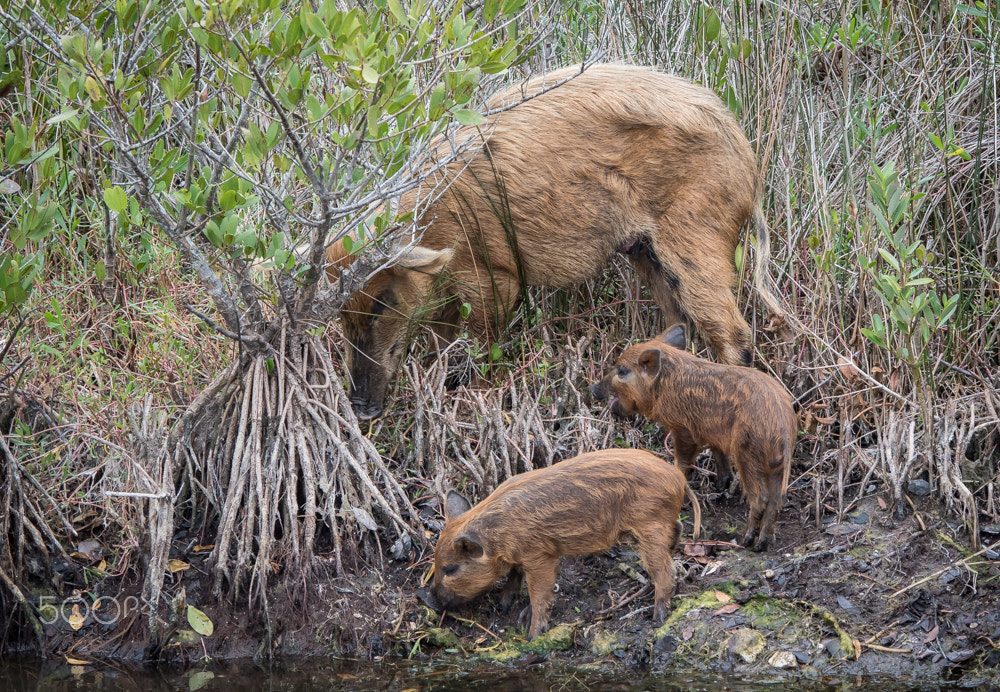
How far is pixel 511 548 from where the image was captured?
451 centimetres

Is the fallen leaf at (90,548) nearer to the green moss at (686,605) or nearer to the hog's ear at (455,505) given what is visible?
the hog's ear at (455,505)

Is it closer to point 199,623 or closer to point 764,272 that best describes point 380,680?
point 199,623

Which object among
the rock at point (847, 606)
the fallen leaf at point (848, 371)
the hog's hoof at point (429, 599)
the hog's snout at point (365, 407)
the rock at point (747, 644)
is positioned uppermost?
the hog's snout at point (365, 407)

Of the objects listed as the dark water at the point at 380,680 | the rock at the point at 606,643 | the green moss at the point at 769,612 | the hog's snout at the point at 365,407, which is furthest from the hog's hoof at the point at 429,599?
the green moss at the point at 769,612

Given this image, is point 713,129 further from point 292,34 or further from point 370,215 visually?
point 292,34

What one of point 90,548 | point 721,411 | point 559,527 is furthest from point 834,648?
point 90,548

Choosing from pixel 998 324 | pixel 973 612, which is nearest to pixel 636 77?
pixel 998 324

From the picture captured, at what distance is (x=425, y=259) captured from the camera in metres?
5.66

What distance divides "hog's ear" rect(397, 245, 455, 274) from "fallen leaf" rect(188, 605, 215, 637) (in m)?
2.09

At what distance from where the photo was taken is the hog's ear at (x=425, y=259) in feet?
18.3

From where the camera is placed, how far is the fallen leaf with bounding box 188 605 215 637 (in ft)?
15.5

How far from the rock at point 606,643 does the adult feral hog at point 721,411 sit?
0.91m

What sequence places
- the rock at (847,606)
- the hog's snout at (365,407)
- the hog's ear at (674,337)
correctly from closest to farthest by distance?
the rock at (847,606) < the hog's ear at (674,337) < the hog's snout at (365,407)

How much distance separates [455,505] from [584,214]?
2126 mm
